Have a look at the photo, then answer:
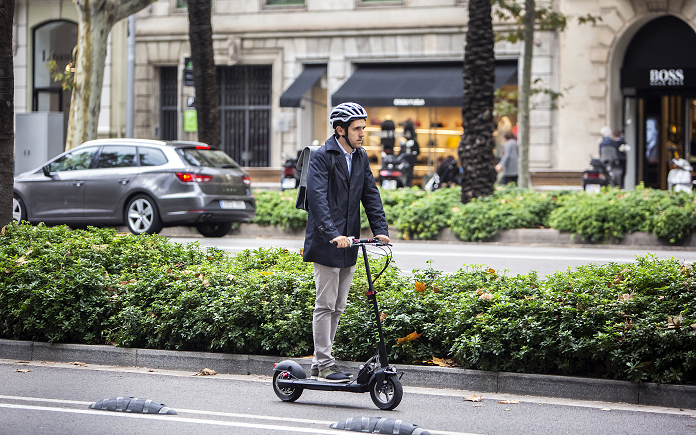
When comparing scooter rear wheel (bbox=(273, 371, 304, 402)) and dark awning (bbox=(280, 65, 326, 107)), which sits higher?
dark awning (bbox=(280, 65, 326, 107))

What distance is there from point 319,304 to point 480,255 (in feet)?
25.6

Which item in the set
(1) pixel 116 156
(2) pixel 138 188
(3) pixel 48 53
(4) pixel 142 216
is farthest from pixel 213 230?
(3) pixel 48 53

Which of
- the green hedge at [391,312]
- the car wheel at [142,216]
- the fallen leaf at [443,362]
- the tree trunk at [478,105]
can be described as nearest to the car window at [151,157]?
the car wheel at [142,216]

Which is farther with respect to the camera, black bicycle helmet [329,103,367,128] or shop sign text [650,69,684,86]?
shop sign text [650,69,684,86]

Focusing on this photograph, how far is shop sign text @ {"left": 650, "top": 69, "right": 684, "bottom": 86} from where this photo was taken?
81.8 ft

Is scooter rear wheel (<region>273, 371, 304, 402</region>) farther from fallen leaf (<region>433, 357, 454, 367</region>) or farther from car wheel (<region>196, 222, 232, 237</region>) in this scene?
car wheel (<region>196, 222, 232, 237</region>)

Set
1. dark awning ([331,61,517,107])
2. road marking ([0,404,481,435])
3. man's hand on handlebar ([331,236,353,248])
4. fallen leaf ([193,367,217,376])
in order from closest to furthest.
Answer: road marking ([0,404,481,435]) < man's hand on handlebar ([331,236,353,248]) < fallen leaf ([193,367,217,376]) < dark awning ([331,61,517,107])

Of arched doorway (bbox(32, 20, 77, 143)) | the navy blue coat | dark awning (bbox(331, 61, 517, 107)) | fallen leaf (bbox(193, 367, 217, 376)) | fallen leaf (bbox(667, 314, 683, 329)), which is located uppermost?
arched doorway (bbox(32, 20, 77, 143))

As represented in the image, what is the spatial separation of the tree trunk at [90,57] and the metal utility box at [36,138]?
30.3 ft

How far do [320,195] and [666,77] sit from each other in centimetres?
2150

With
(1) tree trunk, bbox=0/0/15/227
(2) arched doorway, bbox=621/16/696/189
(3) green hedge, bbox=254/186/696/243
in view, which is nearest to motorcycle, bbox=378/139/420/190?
(3) green hedge, bbox=254/186/696/243

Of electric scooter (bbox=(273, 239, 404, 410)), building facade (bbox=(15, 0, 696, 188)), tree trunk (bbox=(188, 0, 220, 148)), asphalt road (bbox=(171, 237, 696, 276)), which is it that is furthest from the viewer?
building facade (bbox=(15, 0, 696, 188))

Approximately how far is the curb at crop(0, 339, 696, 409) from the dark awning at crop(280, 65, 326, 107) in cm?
1977

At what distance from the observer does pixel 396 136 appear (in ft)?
90.1
